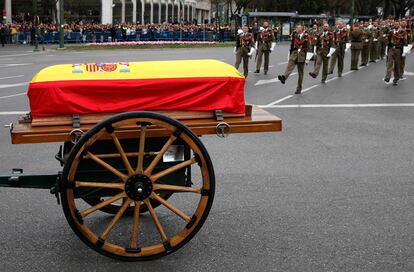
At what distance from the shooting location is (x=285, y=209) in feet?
18.8

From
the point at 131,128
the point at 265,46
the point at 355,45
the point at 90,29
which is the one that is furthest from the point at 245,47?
the point at 90,29

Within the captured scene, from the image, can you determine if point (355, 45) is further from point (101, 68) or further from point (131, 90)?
point (131, 90)

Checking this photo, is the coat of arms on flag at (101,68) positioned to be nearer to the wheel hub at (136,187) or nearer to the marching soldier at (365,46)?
the wheel hub at (136,187)

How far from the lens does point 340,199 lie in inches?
239

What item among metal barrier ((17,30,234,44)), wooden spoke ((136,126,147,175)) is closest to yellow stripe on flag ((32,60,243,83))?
wooden spoke ((136,126,147,175))

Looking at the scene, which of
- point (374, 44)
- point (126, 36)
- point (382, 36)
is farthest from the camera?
point (126, 36)

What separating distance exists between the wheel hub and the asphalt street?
1.88 ft

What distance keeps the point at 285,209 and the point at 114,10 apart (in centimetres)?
7264

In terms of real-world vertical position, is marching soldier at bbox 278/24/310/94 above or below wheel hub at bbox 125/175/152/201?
above

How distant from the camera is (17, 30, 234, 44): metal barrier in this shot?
151ft

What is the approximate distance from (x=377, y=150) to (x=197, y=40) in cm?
4490

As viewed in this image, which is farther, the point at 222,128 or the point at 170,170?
the point at 222,128

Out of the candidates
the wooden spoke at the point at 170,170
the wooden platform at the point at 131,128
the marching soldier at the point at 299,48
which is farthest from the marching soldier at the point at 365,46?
the wooden spoke at the point at 170,170

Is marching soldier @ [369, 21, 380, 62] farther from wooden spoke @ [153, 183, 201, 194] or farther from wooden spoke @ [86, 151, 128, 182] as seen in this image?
wooden spoke @ [86, 151, 128, 182]
